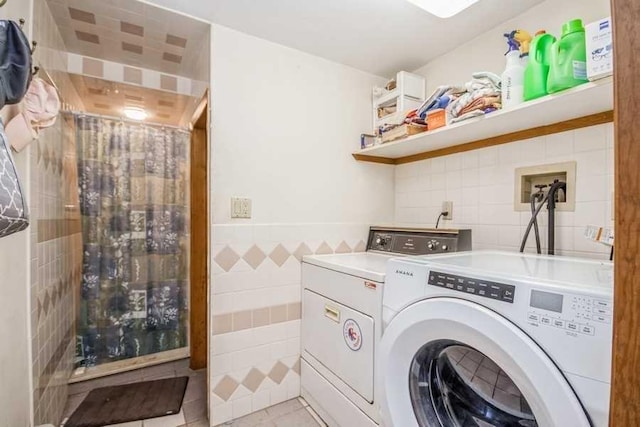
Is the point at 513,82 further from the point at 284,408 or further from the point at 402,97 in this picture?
the point at 284,408

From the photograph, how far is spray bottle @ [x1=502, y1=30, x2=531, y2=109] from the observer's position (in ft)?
3.97

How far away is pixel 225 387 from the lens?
162cm

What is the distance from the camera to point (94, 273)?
85.2 inches

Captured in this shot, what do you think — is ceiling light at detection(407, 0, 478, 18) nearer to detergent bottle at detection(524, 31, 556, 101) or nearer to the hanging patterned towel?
detergent bottle at detection(524, 31, 556, 101)

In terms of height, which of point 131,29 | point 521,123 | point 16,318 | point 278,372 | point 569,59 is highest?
point 131,29

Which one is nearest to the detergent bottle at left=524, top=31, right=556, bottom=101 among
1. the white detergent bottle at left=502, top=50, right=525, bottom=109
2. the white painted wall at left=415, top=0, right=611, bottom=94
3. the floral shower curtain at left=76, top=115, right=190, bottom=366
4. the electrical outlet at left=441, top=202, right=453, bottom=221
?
the white detergent bottle at left=502, top=50, right=525, bottom=109

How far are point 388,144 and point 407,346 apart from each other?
118cm

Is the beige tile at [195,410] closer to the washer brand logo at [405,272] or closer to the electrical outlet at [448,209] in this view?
the washer brand logo at [405,272]

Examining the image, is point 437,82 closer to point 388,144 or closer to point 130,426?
point 388,144

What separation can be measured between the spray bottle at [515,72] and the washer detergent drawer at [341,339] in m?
1.09

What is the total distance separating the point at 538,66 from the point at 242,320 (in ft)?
5.92

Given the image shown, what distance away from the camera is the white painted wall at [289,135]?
1645mm

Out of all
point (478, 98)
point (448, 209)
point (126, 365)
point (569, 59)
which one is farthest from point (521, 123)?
point (126, 365)

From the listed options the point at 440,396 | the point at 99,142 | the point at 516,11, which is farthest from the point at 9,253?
the point at 516,11
